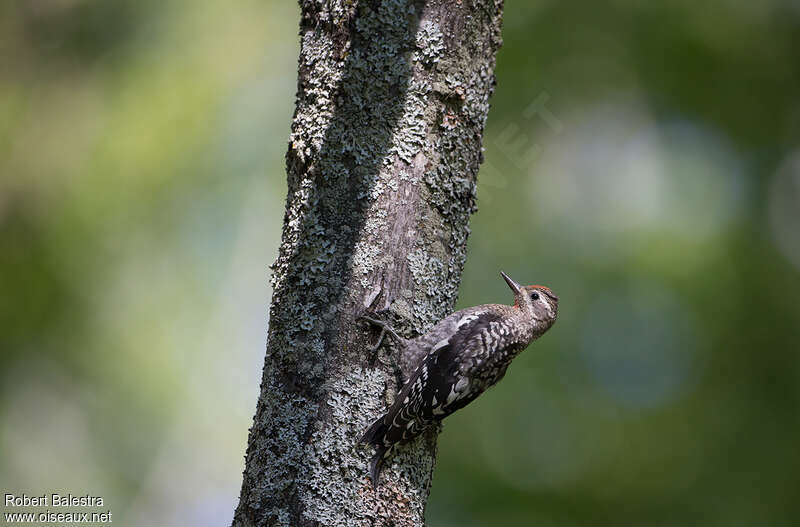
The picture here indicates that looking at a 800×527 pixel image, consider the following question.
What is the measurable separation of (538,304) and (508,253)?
107 inches

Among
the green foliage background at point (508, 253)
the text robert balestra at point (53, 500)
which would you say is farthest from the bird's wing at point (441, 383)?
the text robert balestra at point (53, 500)

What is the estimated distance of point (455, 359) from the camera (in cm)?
319

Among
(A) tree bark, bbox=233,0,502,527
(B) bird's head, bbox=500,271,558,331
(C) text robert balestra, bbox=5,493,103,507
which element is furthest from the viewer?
(C) text robert balestra, bbox=5,493,103,507

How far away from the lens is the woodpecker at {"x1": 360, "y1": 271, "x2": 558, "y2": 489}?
2410 mm

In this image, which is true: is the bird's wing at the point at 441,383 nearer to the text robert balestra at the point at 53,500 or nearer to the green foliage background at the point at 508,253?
the green foliage background at the point at 508,253

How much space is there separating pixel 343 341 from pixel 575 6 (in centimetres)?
593

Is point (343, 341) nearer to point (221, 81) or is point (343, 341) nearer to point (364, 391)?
point (364, 391)

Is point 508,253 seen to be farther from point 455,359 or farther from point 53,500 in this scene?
point 53,500

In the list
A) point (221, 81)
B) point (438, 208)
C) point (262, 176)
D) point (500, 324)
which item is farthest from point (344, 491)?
point (221, 81)

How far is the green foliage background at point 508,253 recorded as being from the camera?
628 cm

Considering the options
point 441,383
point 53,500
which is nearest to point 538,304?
point 441,383

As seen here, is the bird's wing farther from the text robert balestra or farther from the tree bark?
the text robert balestra

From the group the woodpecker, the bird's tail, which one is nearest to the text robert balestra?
the woodpecker

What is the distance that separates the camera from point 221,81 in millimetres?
6867
